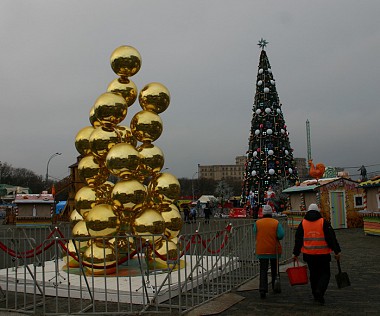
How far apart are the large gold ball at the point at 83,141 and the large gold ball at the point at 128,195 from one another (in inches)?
71.7

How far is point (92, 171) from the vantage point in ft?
30.2

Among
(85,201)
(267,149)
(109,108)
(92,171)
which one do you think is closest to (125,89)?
(109,108)

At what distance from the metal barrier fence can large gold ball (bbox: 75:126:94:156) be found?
221 cm

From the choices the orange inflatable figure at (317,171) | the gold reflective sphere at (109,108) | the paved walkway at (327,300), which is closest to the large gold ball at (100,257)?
the paved walkway at (327,300)

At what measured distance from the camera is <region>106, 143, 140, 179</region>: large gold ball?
27.0 feet

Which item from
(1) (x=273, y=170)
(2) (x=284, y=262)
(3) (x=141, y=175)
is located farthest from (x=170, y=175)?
(1) (x=273, y=170)

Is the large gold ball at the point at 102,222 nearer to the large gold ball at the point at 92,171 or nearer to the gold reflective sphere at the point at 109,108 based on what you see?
the large gold ball at the point at 92,171

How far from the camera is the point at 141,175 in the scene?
29.5ft

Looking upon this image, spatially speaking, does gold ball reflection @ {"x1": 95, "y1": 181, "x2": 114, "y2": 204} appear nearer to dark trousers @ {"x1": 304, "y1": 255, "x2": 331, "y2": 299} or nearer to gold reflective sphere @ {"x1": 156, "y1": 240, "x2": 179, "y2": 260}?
gold reflective sphere @ {"x1": 156, "y1": 240, "x2": 179, "y2": 260}

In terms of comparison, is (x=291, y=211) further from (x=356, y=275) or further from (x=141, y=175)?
(x=141, y=175)

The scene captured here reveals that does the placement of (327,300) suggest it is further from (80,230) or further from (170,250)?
(80,230)

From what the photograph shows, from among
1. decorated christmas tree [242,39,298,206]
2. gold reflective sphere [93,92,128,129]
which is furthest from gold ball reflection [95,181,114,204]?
decorated christmas tree [242,39,298,206]

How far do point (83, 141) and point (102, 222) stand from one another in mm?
2446

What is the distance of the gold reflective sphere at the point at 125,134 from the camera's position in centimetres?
923
